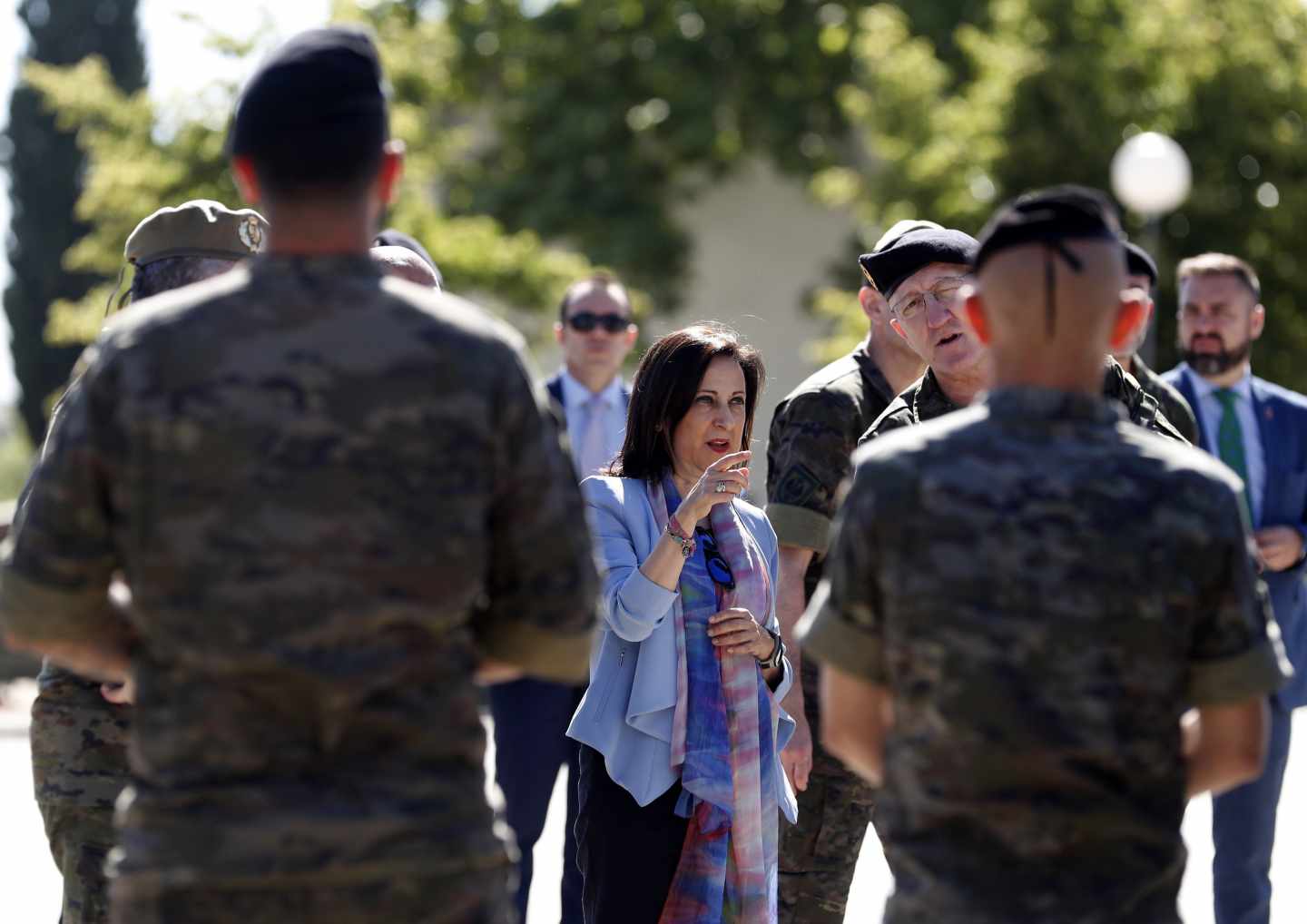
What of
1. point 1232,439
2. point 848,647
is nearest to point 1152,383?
point 1232,439

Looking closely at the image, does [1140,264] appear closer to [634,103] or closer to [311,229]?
[311,229]

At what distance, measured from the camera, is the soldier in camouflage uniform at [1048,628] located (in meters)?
2.63

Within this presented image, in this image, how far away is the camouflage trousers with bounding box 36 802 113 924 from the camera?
3.86 metres

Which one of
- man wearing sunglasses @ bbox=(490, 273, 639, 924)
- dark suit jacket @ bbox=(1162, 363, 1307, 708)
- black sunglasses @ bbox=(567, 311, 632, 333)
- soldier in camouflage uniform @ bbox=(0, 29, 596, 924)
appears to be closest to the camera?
soldier in camouflage uniform @ bbox=(0, 29, 596, 924)

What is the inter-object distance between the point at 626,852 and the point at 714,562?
0.78 meters

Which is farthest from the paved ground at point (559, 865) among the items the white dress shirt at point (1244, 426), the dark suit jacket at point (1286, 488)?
the white dress shirt at point (1244, 426)

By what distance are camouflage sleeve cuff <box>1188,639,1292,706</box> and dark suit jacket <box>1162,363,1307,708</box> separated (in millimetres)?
3877

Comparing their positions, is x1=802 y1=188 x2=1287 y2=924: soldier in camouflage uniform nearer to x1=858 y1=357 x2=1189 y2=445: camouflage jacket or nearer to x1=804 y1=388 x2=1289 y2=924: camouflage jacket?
x1=804 y1=388 x2=1289 y2=924: camouflage jacket

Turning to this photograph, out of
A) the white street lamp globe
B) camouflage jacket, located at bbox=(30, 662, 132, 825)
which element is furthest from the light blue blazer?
the white street lamp globe

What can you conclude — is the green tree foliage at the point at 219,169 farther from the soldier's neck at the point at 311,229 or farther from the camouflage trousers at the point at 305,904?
the camouflage trousers at the point at 305,904

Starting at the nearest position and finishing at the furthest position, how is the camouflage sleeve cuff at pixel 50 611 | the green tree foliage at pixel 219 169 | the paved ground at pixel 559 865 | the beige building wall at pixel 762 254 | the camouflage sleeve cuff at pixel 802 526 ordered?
the camouflage sleeve cuff at pixel 50 611 < the camouflage sleeve cuff at pixel 802 526 < the paved ground at pixel 559 865 < the green tree foliage at pixel 219 169 < the beige building wall at pixel 762 254

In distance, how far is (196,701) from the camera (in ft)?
8.29

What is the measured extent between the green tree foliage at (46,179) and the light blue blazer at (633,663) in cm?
3055

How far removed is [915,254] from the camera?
192 inches
